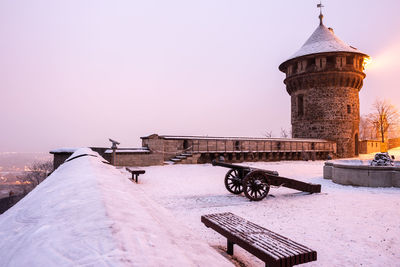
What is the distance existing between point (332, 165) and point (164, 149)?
1029cm

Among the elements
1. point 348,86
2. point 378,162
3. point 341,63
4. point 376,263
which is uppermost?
point 341,63

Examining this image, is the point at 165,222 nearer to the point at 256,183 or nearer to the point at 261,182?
the point at 256,183

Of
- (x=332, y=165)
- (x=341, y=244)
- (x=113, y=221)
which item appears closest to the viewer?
(x=113, y=221)

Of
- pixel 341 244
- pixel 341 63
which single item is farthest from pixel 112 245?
pixel 341 63

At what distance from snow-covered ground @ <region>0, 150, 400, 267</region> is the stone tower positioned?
733 inches

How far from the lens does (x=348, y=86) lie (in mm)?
24828

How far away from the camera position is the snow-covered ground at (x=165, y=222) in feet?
2.07

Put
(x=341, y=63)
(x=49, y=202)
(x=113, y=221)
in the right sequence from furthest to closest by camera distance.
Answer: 1. (x=341, y=63)
2. (x=49, y=202)
3. (x=113, y=221)

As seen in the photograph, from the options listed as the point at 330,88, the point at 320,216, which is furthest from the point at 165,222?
the point at 330,88

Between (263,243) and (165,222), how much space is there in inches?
78.8

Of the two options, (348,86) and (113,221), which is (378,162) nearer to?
(113,221)

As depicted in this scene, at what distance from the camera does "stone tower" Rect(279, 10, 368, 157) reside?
78.9 feet

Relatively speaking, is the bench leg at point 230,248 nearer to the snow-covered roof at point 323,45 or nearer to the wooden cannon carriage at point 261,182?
the wooden cannon carriage at point 261,182

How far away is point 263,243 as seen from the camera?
8.58 ft
